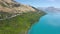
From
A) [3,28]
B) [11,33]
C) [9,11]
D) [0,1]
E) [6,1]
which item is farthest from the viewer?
[6,1]

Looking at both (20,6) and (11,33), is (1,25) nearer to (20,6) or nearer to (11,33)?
(11,33)

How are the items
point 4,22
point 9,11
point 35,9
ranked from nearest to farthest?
point 4,22 < point 9,11 < point 35,9

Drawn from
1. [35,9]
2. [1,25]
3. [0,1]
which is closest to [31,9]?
[35,9]

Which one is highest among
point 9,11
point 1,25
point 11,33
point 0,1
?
point 0,1

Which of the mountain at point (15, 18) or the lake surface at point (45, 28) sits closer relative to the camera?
the mountain at point (15, 18)

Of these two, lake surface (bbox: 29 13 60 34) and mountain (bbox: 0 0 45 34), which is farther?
lake surface (bbox: 29 13 60 34)

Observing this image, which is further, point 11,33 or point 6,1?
point 6,1

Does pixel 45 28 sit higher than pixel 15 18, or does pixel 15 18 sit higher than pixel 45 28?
pixel 15 18

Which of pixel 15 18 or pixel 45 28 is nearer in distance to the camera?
pixel 45 28
